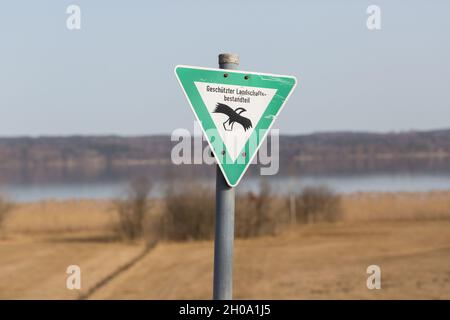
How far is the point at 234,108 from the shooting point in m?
4.07

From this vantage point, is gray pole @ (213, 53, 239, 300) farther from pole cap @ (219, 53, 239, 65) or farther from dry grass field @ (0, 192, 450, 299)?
dry grass field @ (0, 192, 450, 299)

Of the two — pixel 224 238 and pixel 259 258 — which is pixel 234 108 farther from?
pixel 259 258

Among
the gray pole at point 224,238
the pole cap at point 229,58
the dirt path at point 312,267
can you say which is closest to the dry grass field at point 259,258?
the dirt path at point 312,267

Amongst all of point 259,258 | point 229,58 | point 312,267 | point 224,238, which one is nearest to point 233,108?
point 229,58

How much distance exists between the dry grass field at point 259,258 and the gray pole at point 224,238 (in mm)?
10270

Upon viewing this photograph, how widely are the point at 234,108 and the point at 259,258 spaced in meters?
19.0

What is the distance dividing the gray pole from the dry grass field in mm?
10270

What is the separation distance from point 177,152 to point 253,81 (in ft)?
4.40

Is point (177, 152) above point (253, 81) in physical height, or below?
below

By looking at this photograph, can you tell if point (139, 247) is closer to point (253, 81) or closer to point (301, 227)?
point (301, 227)

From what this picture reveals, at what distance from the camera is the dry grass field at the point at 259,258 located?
15.8 m

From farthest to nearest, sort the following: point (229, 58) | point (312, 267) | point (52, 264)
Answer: point (52, 264) → point (312, 267) → point (229, 58)

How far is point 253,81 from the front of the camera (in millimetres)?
4094
